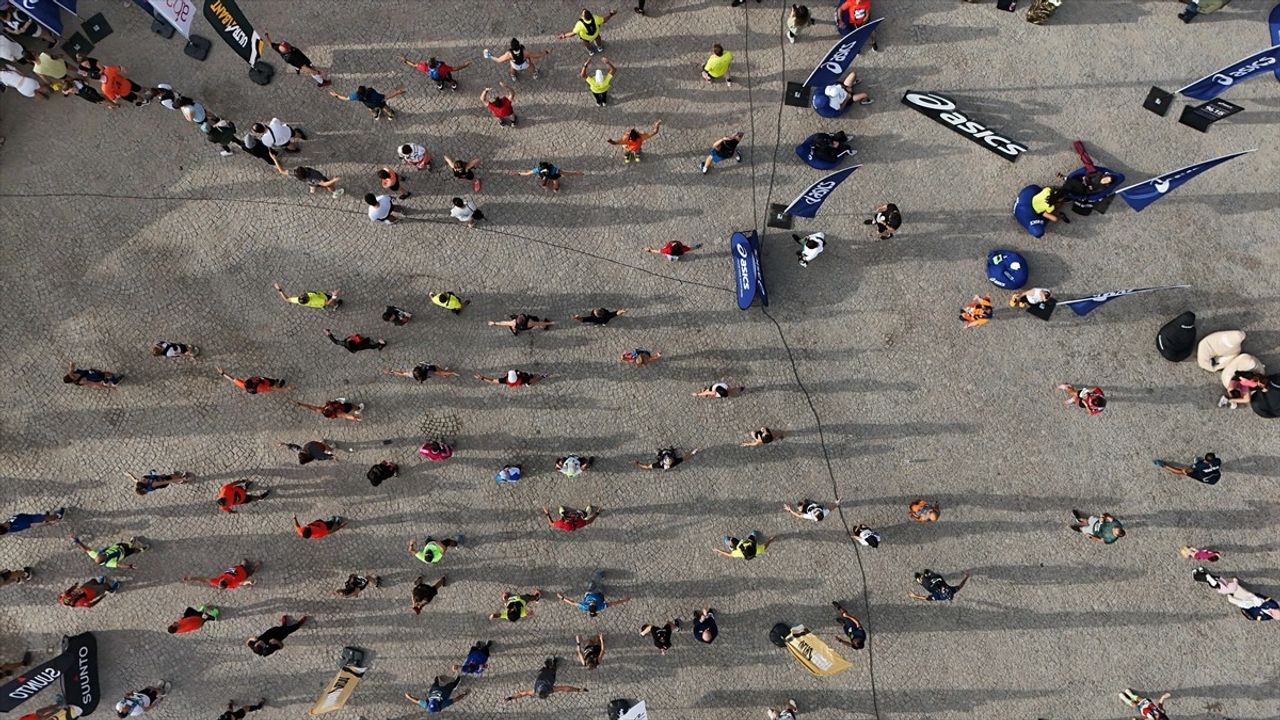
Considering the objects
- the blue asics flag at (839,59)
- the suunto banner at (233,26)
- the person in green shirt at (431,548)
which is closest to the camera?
→ the suunto banner at (233,26)

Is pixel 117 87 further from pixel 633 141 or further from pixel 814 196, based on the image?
pixel 814 196

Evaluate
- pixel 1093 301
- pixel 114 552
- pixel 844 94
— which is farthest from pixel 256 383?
pixel 1093 301

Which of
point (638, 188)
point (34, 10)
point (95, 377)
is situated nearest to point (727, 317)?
point (638, 188)

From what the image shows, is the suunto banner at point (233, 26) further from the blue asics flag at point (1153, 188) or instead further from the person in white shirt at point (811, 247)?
the blue asics flag at point (1153, 188)

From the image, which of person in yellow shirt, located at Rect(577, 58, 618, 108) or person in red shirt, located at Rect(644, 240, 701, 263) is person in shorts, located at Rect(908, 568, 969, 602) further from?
person in yellow shirt, located at Rect(577, 58, 618, 108)

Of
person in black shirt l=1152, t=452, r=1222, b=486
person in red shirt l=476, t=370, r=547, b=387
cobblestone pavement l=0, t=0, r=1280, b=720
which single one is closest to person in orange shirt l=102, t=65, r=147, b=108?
cobblestone pavement l=0, t=0, r=1280, b=720

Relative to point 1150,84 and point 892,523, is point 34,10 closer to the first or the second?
point 892,523

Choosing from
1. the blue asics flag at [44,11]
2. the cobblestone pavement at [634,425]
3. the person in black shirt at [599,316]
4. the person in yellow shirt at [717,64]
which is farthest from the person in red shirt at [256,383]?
the person in yellow shirt at [717,64]
